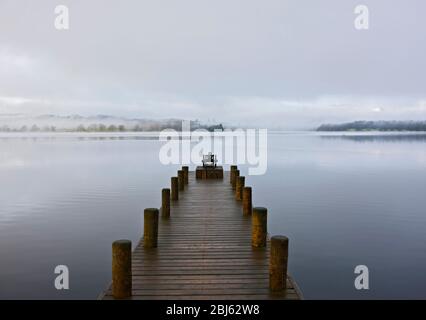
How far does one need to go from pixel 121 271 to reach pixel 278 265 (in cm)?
292

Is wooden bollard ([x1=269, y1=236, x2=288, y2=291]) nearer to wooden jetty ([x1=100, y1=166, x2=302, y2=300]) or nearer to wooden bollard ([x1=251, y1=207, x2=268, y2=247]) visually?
wooden jetty ([x1=100, y1=166, x2=302, y2=300])

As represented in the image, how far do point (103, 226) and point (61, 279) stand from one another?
7.85 m

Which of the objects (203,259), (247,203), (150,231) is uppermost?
(247,203)

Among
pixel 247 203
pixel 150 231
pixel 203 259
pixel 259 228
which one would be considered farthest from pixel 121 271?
pixel 247 203

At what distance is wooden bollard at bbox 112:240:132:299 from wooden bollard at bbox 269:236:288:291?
106 inches

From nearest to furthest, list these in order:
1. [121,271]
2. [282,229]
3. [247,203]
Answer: [121,271]
[247,203]
[282,229]

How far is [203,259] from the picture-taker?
8312 millimetres

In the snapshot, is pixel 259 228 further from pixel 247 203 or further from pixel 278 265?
pixel 247 203

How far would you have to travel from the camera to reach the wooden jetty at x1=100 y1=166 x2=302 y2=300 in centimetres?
645

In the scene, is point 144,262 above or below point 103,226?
above

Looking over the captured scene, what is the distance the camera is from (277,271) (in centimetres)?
662
